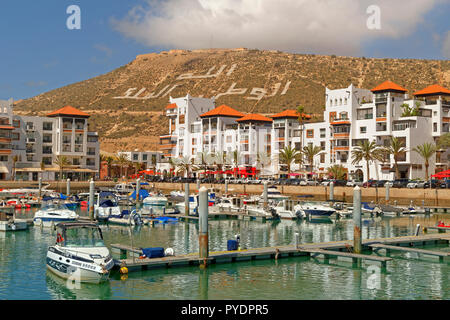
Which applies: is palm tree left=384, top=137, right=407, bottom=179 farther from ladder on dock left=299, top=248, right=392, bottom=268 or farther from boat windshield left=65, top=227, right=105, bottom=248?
boat windshield left=65, top=227, right=105, bottom=248

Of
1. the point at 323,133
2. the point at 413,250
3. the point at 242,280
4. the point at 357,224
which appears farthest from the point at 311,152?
the point at 242,280

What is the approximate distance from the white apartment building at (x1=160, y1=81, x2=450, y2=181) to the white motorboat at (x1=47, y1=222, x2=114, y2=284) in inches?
3063

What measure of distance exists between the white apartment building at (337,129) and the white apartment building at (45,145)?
25.0 m

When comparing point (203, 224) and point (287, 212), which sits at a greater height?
point (203, 224)

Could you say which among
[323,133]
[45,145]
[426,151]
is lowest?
[426,151]

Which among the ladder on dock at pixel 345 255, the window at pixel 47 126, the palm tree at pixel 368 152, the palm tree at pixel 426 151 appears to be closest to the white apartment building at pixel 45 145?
the window at pixel 47 126

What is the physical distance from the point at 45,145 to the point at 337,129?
2698 inches

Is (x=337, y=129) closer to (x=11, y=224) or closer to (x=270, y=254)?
(x=11, y=224)

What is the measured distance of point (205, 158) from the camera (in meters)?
137

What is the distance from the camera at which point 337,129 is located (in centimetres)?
11662

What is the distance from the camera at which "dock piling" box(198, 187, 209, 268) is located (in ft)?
118

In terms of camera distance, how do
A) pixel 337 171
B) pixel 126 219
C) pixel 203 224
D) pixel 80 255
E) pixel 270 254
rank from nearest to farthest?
pixel 80 255 < pixel 203 224 < pixel 270 254 < pixel 126 219 < pixel 337 171

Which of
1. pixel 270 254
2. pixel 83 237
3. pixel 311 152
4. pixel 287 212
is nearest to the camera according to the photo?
pixel 83 237

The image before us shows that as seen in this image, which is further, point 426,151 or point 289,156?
point 289,156
